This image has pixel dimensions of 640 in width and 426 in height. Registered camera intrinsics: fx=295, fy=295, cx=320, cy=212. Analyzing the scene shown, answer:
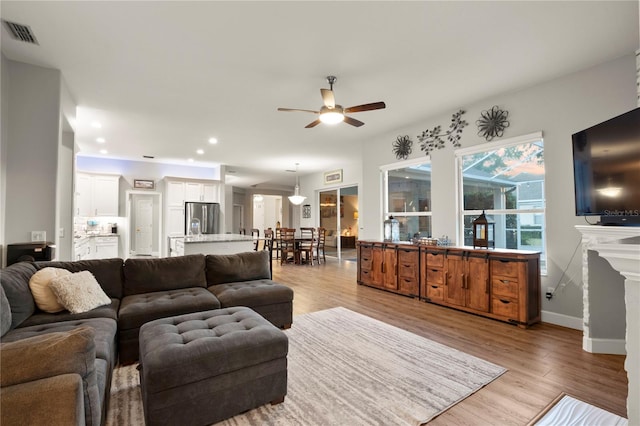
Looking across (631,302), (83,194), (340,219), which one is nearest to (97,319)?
(631,302)

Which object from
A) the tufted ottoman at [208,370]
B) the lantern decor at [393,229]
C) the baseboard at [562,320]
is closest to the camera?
the tufted ottoman at [208,370]

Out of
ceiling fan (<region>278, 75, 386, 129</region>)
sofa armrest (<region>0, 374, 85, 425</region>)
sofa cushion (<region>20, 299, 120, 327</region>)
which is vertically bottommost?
sofa cushion (<region>20, 299, 120, 327</region>)

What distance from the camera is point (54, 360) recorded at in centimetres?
106

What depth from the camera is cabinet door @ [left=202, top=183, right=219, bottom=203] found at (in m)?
8.23

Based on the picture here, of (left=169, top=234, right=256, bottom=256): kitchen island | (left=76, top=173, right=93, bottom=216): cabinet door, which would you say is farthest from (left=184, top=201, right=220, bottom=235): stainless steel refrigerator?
(left=169, top=234, right=256, bottom=256): kitchen island

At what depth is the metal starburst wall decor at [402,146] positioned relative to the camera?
5078 mm

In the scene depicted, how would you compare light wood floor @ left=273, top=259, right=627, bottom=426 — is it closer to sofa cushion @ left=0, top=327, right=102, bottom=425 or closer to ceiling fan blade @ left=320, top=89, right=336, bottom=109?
sofa cushion @ left=0, top=327, right=102, bottom=425

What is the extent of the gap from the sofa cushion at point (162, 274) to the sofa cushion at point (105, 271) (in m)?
0.07

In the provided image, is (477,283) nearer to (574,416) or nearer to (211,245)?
(574,416)

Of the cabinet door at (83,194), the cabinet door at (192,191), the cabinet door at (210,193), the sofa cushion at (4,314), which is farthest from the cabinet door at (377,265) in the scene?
the cabinet door at (83,194)

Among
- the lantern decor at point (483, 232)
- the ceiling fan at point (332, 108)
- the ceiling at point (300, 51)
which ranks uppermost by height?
the ceiling at point (300, 51)

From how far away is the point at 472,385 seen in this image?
6.92ft

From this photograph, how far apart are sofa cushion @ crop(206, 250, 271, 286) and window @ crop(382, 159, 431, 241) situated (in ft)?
8.68

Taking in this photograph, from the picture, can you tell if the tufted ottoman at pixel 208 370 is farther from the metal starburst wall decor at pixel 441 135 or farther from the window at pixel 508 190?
the metal starburst wall decor at pixel 441 135
